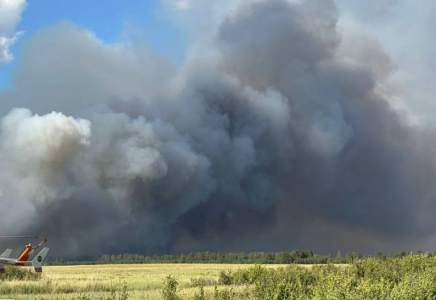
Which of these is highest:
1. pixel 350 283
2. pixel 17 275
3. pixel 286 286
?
pixel 17 275

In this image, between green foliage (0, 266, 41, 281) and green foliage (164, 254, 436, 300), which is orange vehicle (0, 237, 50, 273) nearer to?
green foliage (0, 266, 41, 281)

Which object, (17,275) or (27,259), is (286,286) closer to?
(17,275)

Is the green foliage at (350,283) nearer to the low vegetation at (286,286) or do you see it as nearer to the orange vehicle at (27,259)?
the low vegetation at (286,286)

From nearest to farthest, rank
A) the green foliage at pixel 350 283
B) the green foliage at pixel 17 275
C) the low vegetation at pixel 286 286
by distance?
the green foliage at pixel 350 283 < the low vegetation at pixel 286 286 < the green foliage at pixel 17 275

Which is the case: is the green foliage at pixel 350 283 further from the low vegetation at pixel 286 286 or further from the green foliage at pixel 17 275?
the green foliage at pixel 17 275

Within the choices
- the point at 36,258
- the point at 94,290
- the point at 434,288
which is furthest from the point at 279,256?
the point at 434,288

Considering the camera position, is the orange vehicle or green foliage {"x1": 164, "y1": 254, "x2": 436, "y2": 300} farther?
the orange vehicle

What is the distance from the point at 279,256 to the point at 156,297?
5877 inches

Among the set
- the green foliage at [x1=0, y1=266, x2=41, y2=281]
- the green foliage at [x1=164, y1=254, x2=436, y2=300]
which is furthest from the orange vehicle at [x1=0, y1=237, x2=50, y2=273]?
the green foliage at [x1=164, y1=254, x2=436, y2=300]

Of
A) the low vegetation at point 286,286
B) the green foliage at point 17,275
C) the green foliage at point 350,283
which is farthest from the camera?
the green foliage at point 17,275

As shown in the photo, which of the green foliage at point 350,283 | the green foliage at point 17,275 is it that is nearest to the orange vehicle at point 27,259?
the green foliage at point 17,275

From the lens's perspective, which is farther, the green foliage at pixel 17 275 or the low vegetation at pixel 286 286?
the green foliage at pixel 17 275

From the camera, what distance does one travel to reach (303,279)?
126 ft


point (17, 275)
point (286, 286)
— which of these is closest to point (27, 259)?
point (17, 275)
